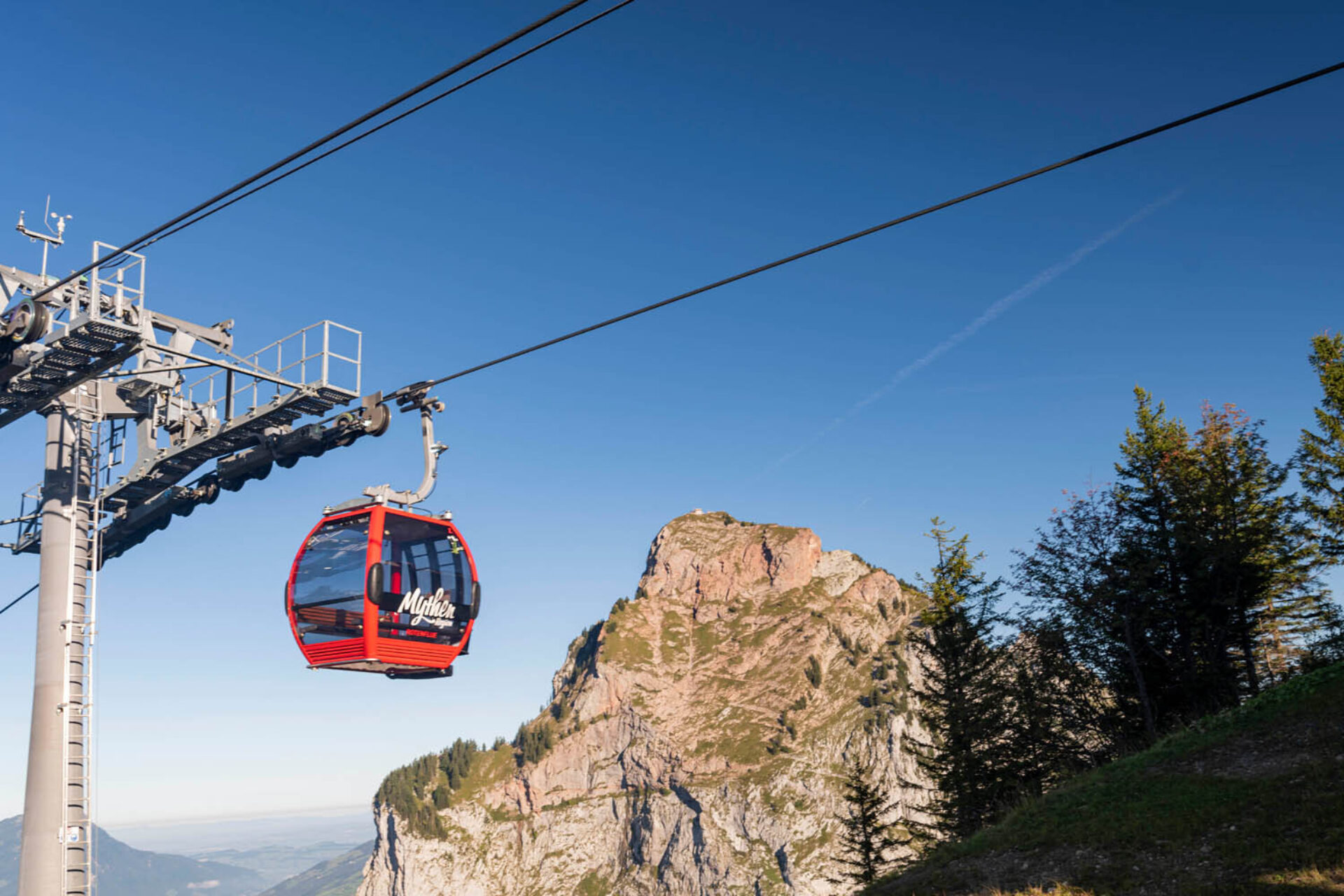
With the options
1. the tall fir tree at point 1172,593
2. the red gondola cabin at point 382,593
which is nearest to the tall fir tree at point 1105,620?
the tall fir tree at point 1172,593

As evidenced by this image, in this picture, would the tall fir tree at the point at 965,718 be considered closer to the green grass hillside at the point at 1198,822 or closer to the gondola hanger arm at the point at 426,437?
the green grass hillside at the point at 1198,822

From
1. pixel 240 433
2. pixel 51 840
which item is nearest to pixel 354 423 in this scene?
pixel 240 433

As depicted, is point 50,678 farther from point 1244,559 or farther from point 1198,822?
point 1244,559

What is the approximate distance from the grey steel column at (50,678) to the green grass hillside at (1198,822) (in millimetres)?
23014

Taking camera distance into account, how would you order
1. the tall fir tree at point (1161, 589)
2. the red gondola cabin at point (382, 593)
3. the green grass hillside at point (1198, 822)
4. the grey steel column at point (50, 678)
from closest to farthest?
the green grass hillside at point (1198, 822) → the red gondola cabin at point (382, 593) → the grey steel column at point (50, 678) → the tall fir tree at point (1161, 589)

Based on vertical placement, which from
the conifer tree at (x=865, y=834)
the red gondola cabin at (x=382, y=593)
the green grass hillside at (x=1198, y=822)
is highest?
the red gondola cabin at (x=382, y=593)

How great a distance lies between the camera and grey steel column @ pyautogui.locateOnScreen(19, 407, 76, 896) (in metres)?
26.9

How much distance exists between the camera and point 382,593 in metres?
18.7

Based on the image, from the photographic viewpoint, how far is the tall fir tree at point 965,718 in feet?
138

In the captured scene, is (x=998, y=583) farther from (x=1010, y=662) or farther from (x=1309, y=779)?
(x=1309, y=779)

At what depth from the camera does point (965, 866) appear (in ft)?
70.3

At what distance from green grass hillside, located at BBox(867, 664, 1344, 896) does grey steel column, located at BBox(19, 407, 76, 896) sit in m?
23.0

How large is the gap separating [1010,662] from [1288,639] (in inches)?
708

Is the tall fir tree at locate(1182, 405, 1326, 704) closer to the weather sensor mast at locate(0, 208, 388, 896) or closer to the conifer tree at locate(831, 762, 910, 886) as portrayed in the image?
the conifer tree at locate(831, 762, 910, 886)
